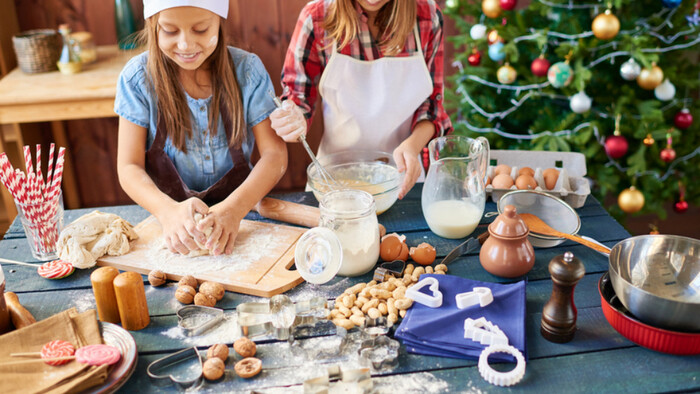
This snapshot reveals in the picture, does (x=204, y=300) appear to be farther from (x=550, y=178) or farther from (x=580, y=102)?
(x=580, y=102)

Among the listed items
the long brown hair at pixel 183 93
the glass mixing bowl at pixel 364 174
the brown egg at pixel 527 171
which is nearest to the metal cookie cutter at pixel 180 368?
the glass mixing bowl at pixel 364 174

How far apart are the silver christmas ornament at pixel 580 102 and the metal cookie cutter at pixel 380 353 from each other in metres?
1.77

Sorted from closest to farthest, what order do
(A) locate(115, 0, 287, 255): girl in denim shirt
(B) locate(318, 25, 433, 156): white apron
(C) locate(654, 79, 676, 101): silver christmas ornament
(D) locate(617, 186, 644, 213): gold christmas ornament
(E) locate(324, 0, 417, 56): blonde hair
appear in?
(A) locate(115, 0, 287, 255): girl in denim shirt → (E) locate(324, 0, 417, 56): blonde hair → (B) locate(318, 25, 433, 156): white apron → (C) locate(654, 79, 676, 101): silver christmas ornament → (D) locate(617, 186, 644, 213): gold christmas ornament

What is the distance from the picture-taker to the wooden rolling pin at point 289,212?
59.7 inches

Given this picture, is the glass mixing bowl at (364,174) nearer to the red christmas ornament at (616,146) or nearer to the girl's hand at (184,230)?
the girl's hand at (184,230)

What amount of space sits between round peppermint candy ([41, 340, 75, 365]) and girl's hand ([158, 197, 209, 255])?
1.26 ft

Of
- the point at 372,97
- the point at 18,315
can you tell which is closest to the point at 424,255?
the point at 372,97

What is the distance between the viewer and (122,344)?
3.41 ft

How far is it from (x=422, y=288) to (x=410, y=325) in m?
0.14

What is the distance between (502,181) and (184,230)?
0.89 metres

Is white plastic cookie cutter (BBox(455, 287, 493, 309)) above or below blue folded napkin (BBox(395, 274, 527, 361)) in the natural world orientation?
above

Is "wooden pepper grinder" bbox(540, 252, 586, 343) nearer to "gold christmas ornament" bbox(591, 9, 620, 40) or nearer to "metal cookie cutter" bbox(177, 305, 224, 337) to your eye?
"metal cookie cutter" bbox(177, 305, 224, 337)

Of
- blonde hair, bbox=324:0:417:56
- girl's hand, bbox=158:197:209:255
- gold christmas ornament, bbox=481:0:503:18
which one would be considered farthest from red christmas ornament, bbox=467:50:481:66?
girl's hand, bbox=158:197:209:255

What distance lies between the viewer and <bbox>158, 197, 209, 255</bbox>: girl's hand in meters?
1.35
